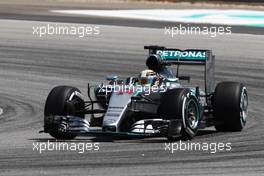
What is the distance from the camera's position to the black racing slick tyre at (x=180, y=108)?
12.1 m

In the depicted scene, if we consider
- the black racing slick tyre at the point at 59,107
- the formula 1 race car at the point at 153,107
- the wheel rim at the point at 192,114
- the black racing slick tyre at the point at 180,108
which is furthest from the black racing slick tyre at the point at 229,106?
the black racing slick tyre at the point at 59,107

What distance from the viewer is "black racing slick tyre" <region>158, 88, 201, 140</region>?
12.1 metres

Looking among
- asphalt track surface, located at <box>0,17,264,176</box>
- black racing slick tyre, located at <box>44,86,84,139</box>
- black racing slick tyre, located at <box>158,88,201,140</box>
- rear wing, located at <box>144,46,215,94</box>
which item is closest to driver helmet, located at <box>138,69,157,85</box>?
rear wing, located at <box>144,46,215,94</box>

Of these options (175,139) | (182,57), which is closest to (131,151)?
(175,139)

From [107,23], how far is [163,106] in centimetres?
2203

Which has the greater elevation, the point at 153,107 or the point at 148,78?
the point at 148,78

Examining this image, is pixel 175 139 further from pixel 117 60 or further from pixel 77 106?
pixel 117 60

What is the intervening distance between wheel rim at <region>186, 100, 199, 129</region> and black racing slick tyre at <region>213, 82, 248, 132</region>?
1.47 feet

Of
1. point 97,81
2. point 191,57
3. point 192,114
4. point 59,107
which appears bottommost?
point 192,114

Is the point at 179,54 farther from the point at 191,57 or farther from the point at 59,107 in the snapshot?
the point at 59,107

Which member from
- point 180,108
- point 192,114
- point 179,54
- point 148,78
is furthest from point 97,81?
point 180,108

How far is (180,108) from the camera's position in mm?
12039

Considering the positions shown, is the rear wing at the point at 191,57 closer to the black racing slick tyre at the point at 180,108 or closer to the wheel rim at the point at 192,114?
the wheel rim at the point at 192,114

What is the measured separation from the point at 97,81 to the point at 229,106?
8.08 meters
